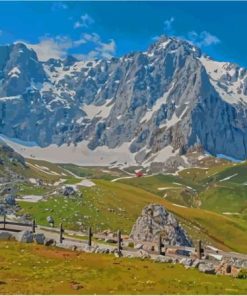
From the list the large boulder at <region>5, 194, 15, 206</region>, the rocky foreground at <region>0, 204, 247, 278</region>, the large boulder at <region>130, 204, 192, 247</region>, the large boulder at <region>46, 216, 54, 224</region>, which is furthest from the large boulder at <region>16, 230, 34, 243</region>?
the large boulder at <region>5, 194, 15, 206</region>

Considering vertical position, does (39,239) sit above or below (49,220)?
below

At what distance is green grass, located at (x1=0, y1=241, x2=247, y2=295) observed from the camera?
5462cm

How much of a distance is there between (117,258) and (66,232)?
4753 centimetres

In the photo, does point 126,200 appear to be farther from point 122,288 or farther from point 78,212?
point 122,288

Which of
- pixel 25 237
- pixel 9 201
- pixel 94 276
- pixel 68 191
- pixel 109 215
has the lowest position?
pixel 94 276

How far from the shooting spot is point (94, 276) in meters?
61.2

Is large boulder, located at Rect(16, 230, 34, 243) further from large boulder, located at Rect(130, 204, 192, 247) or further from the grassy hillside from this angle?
the grassy hillside

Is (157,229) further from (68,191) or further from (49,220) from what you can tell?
(68,191)

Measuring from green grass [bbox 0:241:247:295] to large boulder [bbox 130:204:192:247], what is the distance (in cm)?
4622

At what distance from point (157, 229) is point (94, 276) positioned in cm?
6437

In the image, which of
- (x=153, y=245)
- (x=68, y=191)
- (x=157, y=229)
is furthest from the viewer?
(x=68, y=191)

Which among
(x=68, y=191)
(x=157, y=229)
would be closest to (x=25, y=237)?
(x=157, y=229)

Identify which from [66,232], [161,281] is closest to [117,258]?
[161,281]

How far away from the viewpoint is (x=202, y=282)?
60062mm
